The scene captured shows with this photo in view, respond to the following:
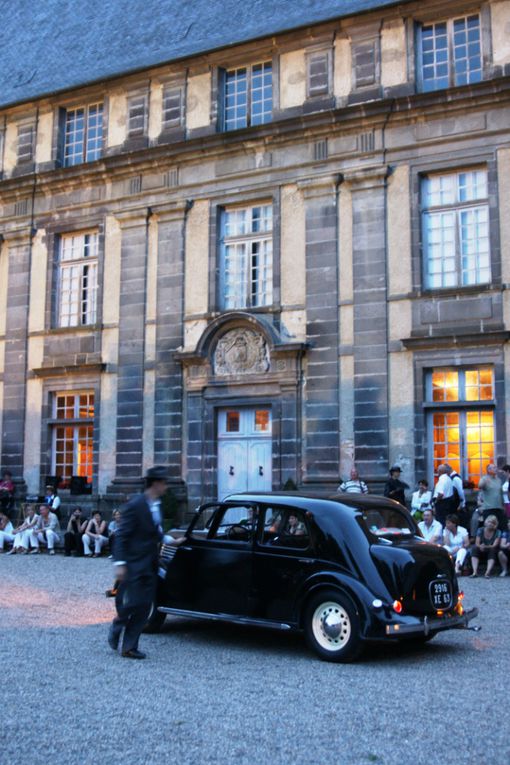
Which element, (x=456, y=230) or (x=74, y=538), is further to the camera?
(x=74, y=538)

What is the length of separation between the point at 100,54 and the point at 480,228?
1164 cm

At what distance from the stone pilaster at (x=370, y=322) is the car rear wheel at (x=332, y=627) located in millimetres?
9691

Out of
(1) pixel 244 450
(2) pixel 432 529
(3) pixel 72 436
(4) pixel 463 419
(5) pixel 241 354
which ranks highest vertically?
(5) pixel 241 354

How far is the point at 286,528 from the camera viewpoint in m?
8.85

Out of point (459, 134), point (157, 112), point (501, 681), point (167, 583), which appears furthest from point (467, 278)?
point (501, 681)

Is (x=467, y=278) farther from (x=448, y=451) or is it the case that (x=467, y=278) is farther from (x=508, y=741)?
(x=508, y=741)

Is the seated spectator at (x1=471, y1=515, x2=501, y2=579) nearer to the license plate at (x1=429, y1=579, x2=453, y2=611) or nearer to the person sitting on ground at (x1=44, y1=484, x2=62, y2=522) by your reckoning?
the license plate at (x1=429, y1=579, x2=453, y2=611)

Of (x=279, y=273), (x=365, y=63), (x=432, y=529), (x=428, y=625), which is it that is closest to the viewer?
(x=428, y=625)

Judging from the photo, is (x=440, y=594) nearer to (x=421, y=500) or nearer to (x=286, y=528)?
(x=286, y=528)

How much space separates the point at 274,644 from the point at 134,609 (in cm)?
163

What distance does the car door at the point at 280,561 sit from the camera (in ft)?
27.7

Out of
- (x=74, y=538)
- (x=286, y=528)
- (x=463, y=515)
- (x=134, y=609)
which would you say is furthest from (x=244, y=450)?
(x=134, y=609)

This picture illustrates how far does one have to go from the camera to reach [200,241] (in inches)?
811

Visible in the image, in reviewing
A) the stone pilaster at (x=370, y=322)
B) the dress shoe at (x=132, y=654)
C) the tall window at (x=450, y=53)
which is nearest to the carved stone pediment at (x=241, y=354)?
the stone pilaster at (x=370, y=322)
